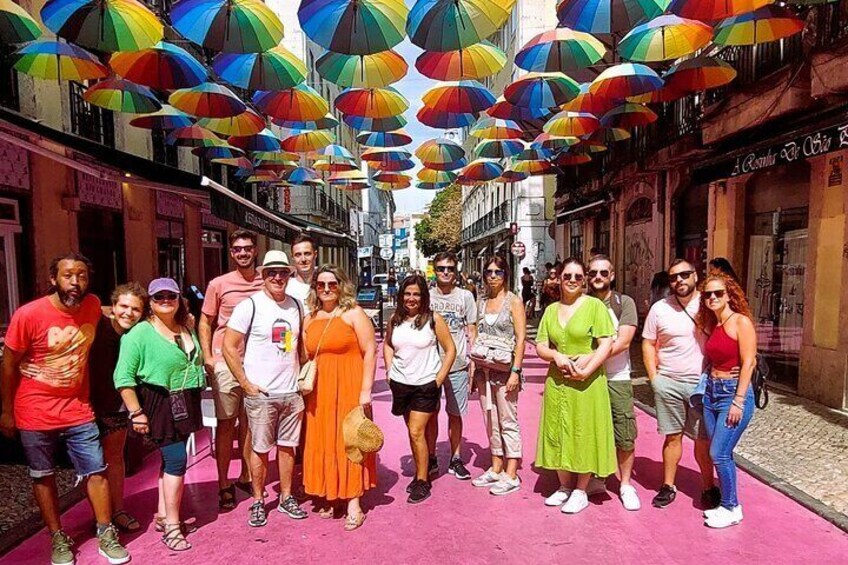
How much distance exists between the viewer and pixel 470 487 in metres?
4.62

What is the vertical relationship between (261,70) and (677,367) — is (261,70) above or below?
above

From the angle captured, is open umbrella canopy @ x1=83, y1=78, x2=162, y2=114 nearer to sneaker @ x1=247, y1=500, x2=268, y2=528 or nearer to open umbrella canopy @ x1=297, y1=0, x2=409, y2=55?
open umbrella canopy @ x1=297, y1=0, x2=409, y2=55

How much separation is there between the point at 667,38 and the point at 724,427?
5.82 meters

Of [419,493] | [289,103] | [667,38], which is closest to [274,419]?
[419,493]

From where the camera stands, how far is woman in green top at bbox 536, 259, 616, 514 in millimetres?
3920

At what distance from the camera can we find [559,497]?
4.26m

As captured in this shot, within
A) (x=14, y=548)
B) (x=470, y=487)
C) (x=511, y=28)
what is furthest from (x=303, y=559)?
(x=511, y=28)

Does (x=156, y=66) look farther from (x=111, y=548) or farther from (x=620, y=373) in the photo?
(x=620, y=373)

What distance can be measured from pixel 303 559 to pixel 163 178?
6918 mm

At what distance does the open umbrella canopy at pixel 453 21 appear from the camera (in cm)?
610

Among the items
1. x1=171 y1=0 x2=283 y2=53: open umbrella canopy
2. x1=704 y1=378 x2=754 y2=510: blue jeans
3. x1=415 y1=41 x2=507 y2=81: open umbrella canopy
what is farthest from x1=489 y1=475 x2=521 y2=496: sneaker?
x1=415 y1=41 x2=507 y2=81: open umbrella canopy

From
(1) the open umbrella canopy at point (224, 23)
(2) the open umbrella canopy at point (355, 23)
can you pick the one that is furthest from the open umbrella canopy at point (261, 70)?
(2) the open umbrella canopy at point (355, 23)

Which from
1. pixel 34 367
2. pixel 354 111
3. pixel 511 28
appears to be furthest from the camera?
pixel 511 28

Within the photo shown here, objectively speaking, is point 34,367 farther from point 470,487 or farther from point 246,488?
point 470,487
